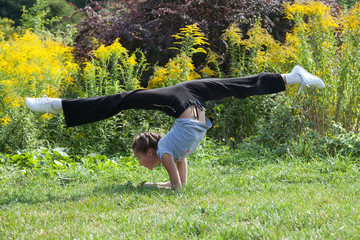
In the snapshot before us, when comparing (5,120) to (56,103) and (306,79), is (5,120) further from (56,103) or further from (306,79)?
(306,79)

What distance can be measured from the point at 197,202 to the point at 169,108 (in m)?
1.15

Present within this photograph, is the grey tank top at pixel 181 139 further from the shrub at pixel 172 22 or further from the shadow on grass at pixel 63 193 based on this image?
the shrub at pixel 172 22

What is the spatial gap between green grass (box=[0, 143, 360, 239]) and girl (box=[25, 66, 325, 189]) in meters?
0.34

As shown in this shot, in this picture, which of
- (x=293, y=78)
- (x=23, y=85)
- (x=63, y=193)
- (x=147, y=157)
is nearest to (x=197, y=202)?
(x=147, y=157)

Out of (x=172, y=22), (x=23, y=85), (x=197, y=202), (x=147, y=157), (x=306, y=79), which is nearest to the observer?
(x=197, y=202)

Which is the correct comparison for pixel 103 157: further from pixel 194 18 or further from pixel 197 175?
pixel 194 18

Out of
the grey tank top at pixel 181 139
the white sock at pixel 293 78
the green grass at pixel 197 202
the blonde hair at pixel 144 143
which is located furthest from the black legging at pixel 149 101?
the green grass at pixel 197 202

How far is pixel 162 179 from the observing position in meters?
5.20

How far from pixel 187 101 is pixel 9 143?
10.1 ft

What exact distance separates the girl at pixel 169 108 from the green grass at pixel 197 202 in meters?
0.34

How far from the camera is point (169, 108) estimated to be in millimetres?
4699

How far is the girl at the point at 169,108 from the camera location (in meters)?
4.59

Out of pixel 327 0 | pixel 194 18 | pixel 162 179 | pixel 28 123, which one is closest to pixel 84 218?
pixel 162 179

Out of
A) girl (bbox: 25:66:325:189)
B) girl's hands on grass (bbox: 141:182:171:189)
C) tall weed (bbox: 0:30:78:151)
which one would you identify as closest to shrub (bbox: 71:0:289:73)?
tall weed (bbox: 0:30:78:151)
